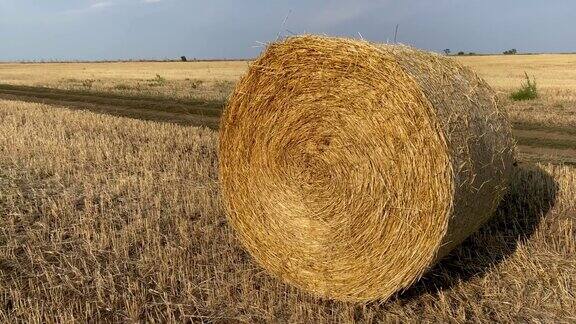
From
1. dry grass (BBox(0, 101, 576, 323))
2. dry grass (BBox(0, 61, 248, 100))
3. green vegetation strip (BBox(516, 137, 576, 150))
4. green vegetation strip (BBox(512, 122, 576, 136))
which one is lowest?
dry grass (BBox(0, 101, 576, 323))

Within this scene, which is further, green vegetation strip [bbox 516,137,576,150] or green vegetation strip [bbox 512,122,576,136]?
green vegetation strip [bbox 512,122,576,136]

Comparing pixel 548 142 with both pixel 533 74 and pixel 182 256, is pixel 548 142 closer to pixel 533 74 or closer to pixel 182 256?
pixel 182 256

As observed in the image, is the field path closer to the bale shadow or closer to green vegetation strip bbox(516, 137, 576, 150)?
green vegetation strip bbox(516, 137, 576, 150)

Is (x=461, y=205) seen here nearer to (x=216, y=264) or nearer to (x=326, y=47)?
(x=326, y=47)

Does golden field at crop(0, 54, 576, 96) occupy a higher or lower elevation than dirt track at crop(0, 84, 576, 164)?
higher

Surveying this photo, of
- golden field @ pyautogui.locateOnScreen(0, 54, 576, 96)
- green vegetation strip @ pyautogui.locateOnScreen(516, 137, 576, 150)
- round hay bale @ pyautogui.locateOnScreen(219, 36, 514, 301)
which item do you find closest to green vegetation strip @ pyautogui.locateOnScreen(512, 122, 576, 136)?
green vegetation strip @ pyautogui.locateOnScreen(516, 137, 576, 150)

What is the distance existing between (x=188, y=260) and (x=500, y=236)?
3.03 meters

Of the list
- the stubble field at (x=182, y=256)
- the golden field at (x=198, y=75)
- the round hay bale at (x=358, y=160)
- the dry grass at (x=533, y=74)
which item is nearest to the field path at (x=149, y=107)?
the stubble field at (x=182, y=256)

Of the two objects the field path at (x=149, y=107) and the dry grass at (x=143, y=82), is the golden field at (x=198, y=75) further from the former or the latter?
the field path at (x=149, y=107)

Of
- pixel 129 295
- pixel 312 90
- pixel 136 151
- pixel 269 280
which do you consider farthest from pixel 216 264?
pixel 136 151

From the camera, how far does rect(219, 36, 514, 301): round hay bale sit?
12.9 ft

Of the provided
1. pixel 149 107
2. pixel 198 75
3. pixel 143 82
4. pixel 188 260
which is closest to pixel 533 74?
pixel 198 75

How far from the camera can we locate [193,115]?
52.3 feet

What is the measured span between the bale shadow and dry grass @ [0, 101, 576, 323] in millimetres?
15
